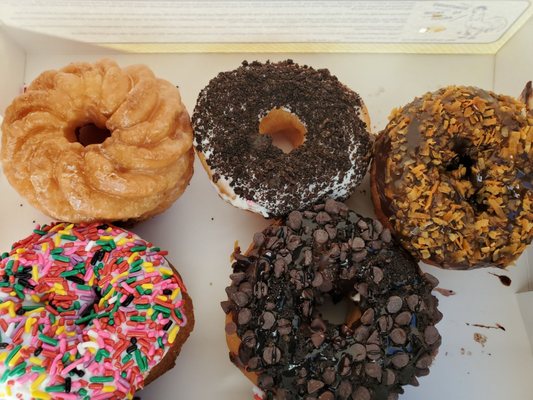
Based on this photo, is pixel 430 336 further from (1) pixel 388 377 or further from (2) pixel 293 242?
(2) pixel 293 242

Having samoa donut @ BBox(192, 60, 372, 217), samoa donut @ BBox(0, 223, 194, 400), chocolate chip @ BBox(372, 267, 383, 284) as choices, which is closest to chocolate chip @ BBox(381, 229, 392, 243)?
chocolate chip @ BBox(372, 267, 383, 284)

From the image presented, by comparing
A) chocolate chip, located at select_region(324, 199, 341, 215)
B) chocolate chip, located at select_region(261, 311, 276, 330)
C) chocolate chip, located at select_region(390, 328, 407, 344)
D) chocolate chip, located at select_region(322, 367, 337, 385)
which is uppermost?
chocolate chip, located at select_region(324, 199, 341, 215)

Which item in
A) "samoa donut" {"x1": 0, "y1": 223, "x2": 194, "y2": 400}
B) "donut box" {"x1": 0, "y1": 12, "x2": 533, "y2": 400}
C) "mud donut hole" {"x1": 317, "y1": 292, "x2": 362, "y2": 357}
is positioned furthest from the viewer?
"donut box" {"x1": 0, "y1": 12, "x2": 533, "y2": 400}

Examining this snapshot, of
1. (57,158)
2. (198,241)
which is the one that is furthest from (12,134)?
(198,241)

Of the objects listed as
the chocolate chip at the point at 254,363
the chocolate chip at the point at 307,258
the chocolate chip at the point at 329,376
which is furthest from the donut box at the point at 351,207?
the chocolate chip at the point at 307,258

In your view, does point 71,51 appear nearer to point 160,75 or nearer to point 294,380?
point 160,75

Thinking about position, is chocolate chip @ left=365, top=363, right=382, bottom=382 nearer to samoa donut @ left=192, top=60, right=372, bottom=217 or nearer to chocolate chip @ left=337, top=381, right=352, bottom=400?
chocolate chip @ left=337, top=381, right=352, bottom=400
